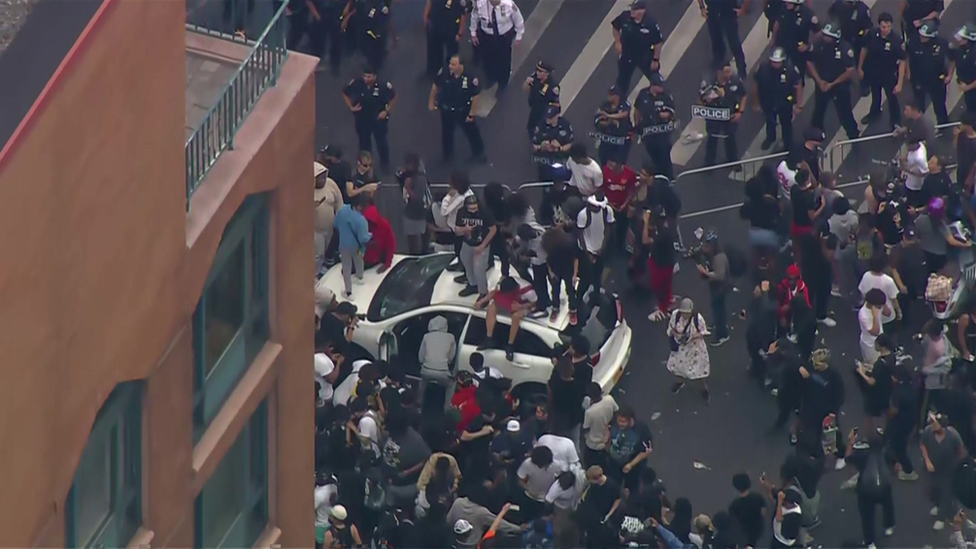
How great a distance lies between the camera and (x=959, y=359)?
18.9 metres

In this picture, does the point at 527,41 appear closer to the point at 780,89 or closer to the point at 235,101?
the point at 780,89

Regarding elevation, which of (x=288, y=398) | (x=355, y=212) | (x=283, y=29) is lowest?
(x=355, y=212)

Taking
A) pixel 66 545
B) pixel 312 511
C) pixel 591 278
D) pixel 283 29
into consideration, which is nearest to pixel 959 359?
pixel 591 278

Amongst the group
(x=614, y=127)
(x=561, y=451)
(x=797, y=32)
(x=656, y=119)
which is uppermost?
(x=797, y=32)

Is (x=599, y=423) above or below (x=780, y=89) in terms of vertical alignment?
below

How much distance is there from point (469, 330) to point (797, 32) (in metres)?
6.00

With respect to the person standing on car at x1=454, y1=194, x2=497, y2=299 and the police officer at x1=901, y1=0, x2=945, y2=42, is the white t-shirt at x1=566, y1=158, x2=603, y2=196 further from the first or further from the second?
the police officer at x1=901, y1=0, x2=945, y2=42

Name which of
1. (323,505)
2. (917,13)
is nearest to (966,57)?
(917,13)

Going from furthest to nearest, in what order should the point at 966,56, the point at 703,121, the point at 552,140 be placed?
the point at 703,121 < the point at 966,56 < the point at 552,140

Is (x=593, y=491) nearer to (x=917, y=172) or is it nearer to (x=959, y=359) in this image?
(x=959, y=359)

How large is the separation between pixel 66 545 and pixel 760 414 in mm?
10736

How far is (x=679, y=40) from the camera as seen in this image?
2533 centimetres

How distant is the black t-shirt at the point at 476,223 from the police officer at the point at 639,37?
12.7ft

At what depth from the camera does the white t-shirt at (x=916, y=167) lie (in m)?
21.1
